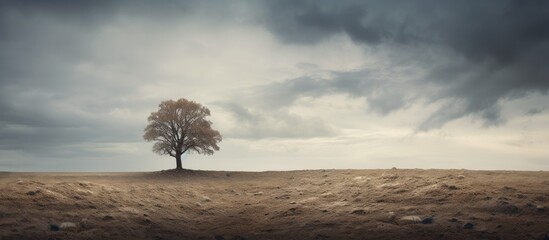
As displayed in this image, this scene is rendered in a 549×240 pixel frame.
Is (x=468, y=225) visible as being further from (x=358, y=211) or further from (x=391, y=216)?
(x=358, y=211)

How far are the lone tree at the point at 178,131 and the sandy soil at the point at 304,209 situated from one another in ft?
54.7

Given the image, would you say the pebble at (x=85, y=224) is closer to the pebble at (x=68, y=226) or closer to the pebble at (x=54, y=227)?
the pebble at (x=68, y=226)

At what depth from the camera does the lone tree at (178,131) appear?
59.0 m

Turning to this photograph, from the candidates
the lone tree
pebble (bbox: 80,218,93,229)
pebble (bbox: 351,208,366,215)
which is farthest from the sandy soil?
the lone tree

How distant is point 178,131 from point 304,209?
101ft

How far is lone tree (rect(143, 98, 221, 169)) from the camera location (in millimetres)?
59031

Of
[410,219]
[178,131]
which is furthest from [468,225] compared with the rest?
[178,131]

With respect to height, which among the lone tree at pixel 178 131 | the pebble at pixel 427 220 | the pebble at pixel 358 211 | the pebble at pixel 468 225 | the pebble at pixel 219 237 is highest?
the lone tree at pixel 178 131

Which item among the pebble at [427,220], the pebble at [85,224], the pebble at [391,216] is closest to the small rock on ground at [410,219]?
the pebble at [427,220]

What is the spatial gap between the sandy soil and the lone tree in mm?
16666

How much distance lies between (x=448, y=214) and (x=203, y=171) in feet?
116

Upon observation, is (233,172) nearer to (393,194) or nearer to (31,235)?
(393,194)

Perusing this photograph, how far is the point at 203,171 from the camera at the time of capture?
5728 centimetres

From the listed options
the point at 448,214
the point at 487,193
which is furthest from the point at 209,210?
the point at 487,193
